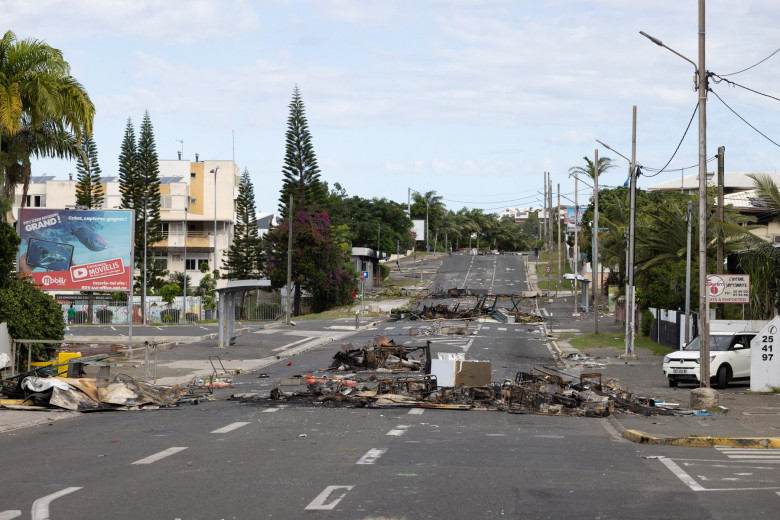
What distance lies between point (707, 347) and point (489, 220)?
16385cm

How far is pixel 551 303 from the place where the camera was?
79.9 m

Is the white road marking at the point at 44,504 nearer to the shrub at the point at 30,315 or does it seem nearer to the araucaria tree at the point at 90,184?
the shrub at the point at 30,315

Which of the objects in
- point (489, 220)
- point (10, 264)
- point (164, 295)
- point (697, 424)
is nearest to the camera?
point (697, 424)

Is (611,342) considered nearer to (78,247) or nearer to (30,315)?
(78,247)

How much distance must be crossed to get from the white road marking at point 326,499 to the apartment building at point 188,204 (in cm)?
7528

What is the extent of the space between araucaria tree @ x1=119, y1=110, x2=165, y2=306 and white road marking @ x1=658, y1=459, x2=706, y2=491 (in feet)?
220

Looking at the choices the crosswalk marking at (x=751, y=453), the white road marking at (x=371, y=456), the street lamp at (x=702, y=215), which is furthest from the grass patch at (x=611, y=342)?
the white road marking at (x=371, y=456)

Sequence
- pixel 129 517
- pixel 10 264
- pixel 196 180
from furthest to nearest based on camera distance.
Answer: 1. pixel 196 180
2. pixel 10 264
3. pixel 129 517

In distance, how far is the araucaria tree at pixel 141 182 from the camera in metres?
75.5

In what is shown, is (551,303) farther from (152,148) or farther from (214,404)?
(214,404)

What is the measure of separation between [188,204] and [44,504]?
271 ft

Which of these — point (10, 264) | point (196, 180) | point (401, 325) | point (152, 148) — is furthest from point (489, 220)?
point (10, 264)

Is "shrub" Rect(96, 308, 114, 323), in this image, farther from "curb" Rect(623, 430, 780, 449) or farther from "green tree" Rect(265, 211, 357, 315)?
"curb" Rect(623, 430, 780, 449)

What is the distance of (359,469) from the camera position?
444 inches
